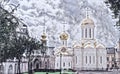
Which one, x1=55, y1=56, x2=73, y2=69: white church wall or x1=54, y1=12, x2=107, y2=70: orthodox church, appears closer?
x1=55, y1=56, x2=73, y2=69: white church wall

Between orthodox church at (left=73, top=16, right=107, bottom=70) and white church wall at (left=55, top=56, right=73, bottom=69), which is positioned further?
orthodox church at (left=73, top=16, right=107, bottom=70)

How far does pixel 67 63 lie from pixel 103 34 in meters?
40.1

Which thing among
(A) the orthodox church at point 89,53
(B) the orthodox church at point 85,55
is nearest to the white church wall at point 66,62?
(B) the orthodox church at point 85,55

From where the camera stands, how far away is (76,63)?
68812mm

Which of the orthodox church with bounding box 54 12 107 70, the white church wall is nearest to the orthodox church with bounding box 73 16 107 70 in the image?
the orthodox church with bounding box 54 12 107 70

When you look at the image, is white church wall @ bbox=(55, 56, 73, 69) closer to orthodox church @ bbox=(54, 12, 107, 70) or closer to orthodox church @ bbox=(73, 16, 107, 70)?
orthodox church @ bbox=(54, 12, 107, 70)

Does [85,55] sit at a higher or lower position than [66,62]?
higher

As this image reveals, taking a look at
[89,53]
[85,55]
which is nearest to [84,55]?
[85,55]

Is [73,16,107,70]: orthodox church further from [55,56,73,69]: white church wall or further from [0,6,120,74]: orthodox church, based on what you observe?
[55,56,73,69]: white church wall

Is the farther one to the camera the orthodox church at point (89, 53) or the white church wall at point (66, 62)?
the orthodox church at point (89, 53)

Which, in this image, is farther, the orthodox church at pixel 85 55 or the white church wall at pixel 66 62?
the orthodox church at pixel 85 55

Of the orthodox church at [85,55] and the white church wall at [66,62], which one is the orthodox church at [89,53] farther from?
the white church wall at [66,62]

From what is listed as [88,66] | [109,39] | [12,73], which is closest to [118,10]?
[12,73]

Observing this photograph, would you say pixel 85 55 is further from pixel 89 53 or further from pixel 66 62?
pixel 66 62
